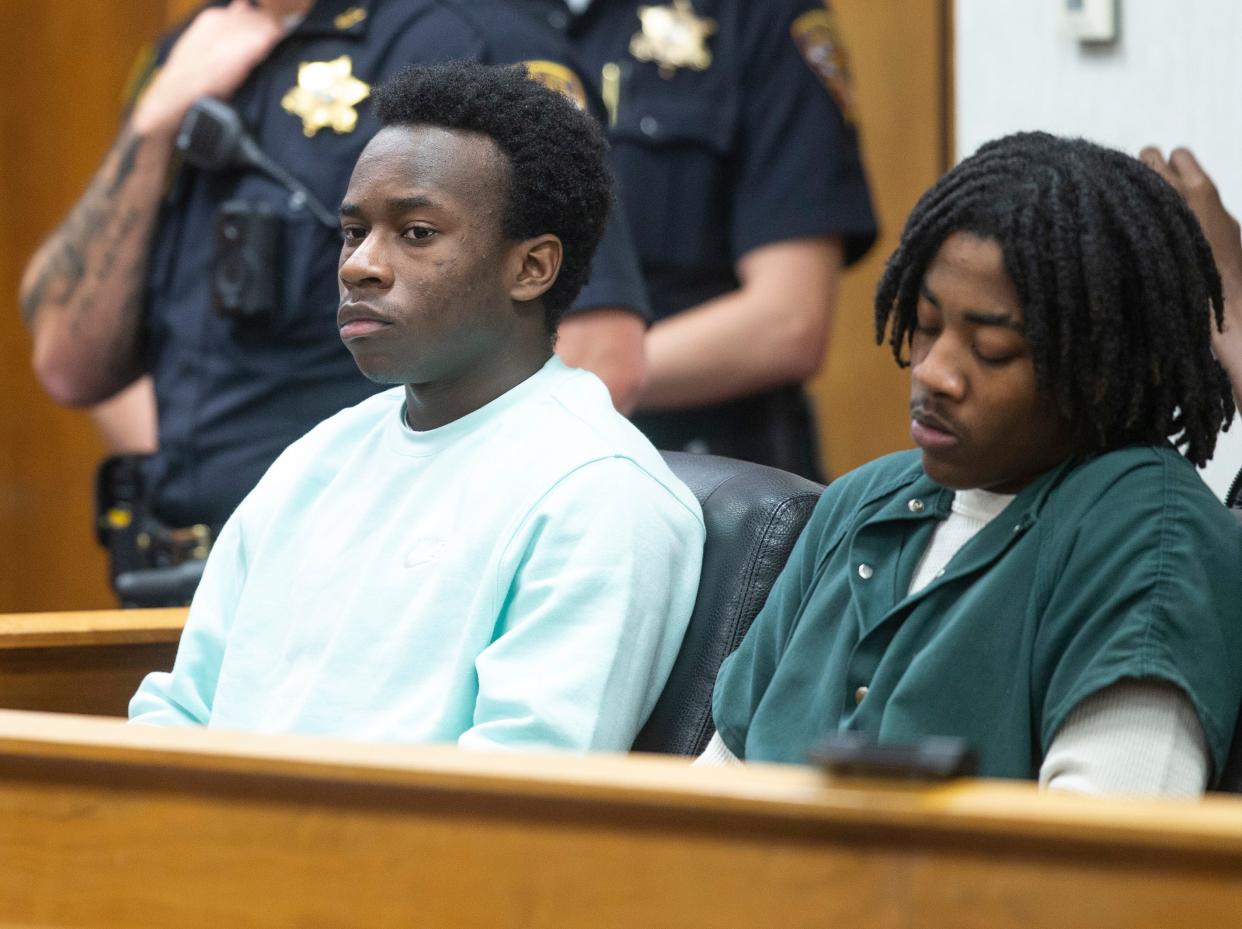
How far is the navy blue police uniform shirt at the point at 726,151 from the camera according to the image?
2.80 m

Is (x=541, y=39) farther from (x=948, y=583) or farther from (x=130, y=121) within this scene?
(x=948, y=583)

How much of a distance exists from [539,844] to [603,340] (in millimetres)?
1270

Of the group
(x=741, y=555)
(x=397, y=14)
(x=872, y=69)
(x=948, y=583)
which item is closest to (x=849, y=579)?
(x=948, y=583)

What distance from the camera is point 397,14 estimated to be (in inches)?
97.0

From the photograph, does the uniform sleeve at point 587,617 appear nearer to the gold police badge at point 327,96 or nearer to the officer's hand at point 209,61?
the gold police badge at point 327,96

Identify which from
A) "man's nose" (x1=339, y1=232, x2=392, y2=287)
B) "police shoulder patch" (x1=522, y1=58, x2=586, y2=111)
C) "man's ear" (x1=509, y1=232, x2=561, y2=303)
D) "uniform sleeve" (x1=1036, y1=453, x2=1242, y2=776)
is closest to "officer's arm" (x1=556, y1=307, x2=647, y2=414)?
"police shoulder patch" (x1=522, y1=58, x2=586, y2=111)

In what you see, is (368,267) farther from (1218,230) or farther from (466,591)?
(1218,230)

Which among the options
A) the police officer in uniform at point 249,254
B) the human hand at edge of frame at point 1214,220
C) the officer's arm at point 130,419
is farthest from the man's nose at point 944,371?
the officer's arm at point 130,419

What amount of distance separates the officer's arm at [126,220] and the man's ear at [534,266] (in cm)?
93

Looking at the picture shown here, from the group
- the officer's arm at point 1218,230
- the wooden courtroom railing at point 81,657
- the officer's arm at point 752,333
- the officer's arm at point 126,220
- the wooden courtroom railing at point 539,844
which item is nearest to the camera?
the wooden courtroom railing at point 539,844

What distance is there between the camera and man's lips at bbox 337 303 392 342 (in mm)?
1719

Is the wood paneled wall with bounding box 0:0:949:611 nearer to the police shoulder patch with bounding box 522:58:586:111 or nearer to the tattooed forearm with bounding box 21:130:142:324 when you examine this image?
the tattooed forearm with bounding box 21:130:142:324

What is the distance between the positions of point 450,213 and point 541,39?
0.69m

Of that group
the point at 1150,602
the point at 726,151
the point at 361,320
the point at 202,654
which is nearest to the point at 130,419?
the point at 726,151
